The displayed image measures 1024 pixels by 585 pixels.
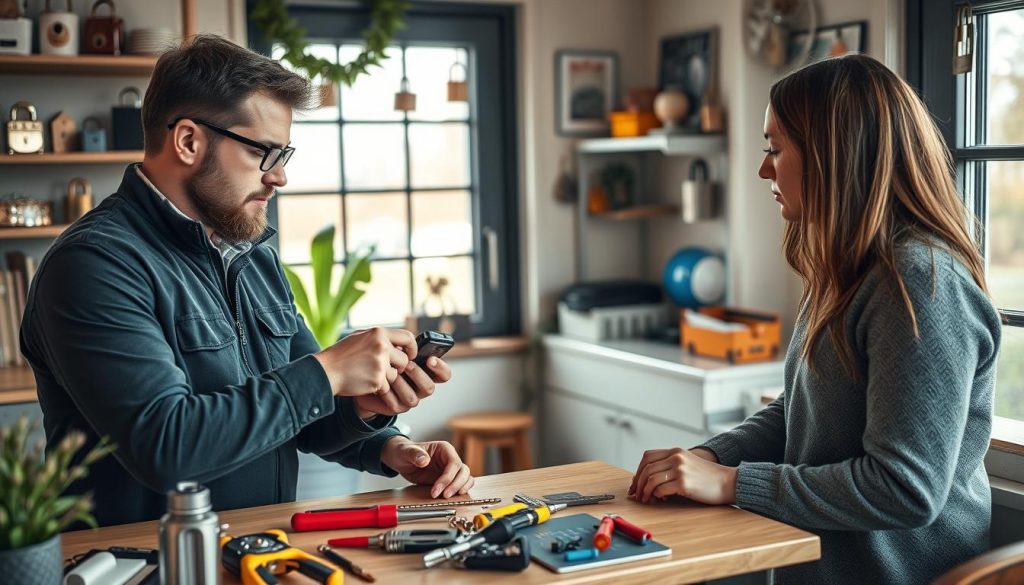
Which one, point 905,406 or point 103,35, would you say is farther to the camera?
point 103,35

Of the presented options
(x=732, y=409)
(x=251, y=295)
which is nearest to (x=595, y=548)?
(x=251, y=295)

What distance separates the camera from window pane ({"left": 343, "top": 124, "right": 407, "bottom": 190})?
4324 millimetres

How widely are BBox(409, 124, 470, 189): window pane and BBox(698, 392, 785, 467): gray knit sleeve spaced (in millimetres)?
2562

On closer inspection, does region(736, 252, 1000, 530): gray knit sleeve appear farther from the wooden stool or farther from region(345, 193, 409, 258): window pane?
region(345, 193, 409, 258): window pane

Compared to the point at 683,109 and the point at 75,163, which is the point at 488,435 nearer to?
the point at 683,109

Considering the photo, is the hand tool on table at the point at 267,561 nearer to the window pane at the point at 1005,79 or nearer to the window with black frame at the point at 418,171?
the window pane at the point at 1005,79

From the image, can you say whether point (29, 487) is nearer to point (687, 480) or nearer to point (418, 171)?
point (687, 480)

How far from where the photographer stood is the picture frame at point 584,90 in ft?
14.9

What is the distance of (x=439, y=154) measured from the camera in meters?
4.48

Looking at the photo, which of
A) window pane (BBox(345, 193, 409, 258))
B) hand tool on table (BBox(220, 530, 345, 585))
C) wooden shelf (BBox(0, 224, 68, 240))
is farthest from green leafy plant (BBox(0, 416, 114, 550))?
window pane (BBox(345, 193, 409, 258))

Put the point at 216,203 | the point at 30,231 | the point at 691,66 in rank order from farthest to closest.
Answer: the point at 691,66
the point at 30,231
the point at 216,203

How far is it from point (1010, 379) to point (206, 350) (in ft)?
7.46

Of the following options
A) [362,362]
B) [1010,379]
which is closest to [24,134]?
[362,362]

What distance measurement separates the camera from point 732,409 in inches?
144
